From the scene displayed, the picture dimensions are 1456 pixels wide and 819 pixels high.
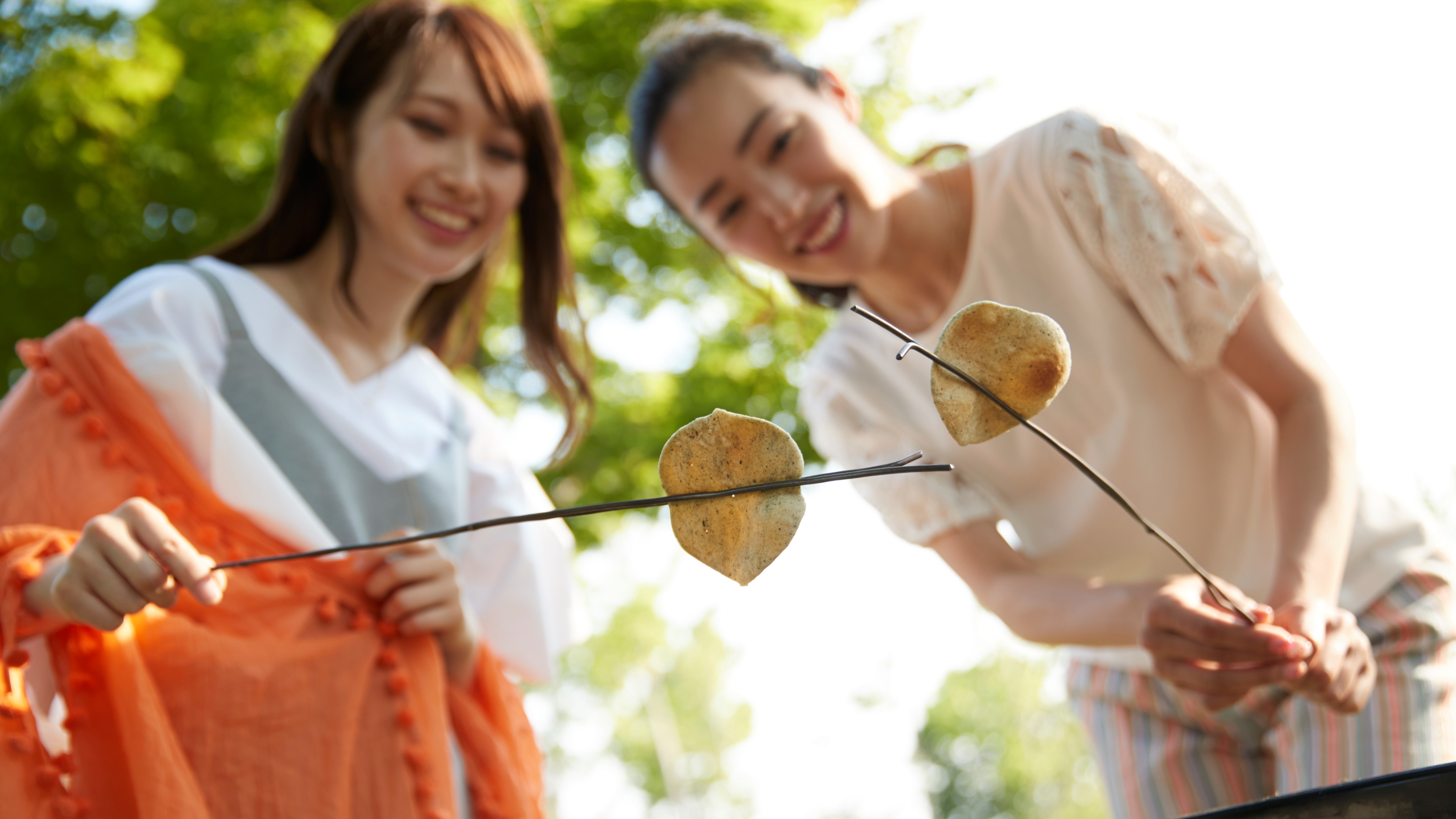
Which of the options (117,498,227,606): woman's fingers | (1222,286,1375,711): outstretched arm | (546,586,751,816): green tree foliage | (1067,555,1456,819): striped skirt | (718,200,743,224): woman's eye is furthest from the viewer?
(546,586,751,816): green tree foliage

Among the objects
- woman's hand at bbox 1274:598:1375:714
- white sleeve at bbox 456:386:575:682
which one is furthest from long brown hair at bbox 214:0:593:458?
woman's hand at bbox 1274:598:1375:714

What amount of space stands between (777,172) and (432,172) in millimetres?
A: 440

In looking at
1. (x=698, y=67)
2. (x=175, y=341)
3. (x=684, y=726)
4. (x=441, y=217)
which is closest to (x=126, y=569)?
(x=175, y=341)

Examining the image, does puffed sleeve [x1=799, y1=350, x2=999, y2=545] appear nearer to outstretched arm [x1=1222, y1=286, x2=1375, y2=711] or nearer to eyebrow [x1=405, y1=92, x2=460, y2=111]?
outstretched arm [x1=1222, y1=286, x2=1375, y2=711]

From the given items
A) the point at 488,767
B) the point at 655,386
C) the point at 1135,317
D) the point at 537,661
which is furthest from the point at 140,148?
the point at 1135,317

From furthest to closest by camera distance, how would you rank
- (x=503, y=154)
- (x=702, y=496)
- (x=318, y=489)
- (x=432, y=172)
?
1. (x=503, y=154)
2. (x=432, y=172)
3. (x=318, y=489)
4. (x=702, y=496)

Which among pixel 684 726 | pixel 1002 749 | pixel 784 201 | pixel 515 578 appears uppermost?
pixel 784 201

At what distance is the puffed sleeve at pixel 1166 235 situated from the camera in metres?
0.94

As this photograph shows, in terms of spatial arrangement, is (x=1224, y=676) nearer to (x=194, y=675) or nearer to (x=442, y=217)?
(x=194, y=675)

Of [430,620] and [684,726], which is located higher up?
[430,620]

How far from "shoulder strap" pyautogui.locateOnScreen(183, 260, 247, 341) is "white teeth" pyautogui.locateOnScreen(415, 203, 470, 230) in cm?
25

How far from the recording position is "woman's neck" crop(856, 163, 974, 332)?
1199 millimetres

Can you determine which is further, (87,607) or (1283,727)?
(1283,727)

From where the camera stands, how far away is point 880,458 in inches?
48.3
